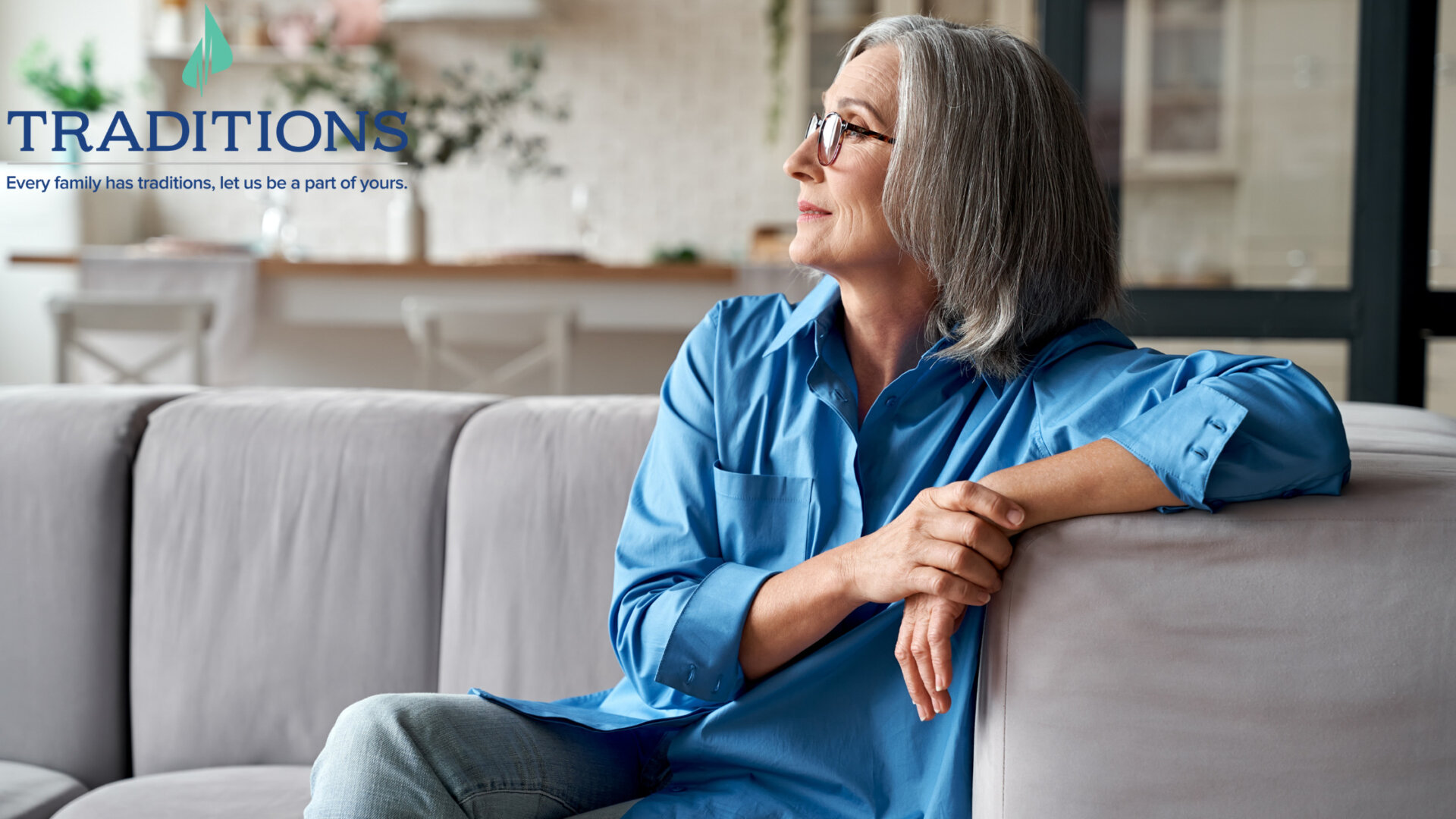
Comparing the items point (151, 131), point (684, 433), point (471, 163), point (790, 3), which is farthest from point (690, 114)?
point (684, 433)

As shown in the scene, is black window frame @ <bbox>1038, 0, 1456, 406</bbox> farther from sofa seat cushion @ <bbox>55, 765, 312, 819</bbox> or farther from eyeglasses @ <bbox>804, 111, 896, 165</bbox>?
sofa seat cushion @ <bbox>55, 765, 312, 819</bbox>

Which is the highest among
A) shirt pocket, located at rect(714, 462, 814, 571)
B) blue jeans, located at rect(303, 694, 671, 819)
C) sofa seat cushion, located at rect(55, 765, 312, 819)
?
shirt pocket, located at rect(714, 462, 814, 571)

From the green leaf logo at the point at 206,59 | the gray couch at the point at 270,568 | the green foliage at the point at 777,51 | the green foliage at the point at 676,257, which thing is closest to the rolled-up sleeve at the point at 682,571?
the gray couch at the point at 270,568

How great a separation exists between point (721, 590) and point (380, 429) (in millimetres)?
663

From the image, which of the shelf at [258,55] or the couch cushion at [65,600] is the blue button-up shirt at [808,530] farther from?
the shelf at [258,55]

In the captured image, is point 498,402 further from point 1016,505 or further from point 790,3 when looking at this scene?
point 790,3

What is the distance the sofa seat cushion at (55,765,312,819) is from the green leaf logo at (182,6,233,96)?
474 cm

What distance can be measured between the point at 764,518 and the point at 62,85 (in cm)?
449

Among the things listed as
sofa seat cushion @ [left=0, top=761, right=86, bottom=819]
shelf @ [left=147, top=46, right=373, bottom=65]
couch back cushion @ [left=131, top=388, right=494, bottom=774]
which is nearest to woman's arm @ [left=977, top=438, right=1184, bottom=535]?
couch back cushion @ [left=131, top=388, right=494, bottom=774]

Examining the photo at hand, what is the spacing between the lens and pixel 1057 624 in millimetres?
907

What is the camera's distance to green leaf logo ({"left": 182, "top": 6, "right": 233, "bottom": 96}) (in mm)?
5465

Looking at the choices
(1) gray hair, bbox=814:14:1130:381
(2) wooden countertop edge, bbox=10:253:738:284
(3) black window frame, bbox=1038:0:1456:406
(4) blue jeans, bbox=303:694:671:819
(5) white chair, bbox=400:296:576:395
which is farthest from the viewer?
(2) wooden countertop edge, bbox=10:253:738:284

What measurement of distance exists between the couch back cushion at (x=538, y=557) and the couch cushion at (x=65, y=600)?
46 cm

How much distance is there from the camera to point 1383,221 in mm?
2158
